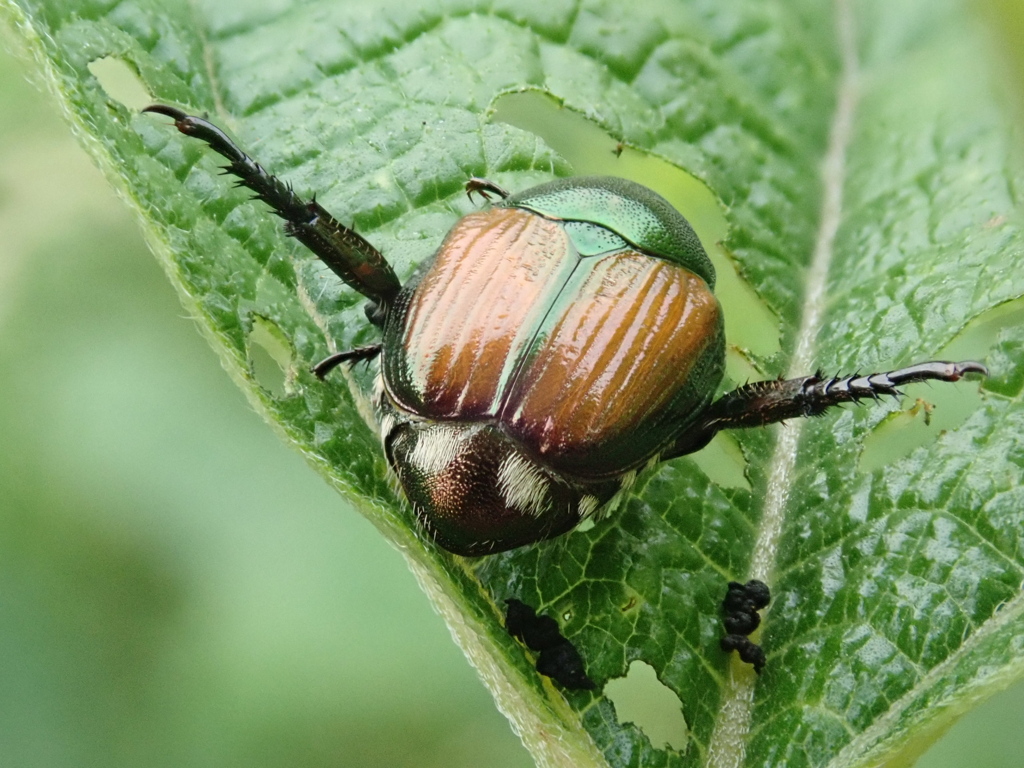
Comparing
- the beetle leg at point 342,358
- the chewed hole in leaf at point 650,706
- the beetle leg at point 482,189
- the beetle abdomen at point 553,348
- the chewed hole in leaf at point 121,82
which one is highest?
the chewed hole in leaf at point 121,82

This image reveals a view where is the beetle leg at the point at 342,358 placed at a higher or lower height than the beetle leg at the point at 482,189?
lower

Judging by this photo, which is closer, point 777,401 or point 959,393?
point 777,401

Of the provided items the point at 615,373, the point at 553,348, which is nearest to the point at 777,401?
A: the point at 615,373

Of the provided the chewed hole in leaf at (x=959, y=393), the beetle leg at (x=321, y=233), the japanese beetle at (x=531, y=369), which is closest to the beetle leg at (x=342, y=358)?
the japanese beetle at (x=531, y=369)

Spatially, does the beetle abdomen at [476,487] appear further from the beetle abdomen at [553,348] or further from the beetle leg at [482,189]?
the beetle leg at [482,189]

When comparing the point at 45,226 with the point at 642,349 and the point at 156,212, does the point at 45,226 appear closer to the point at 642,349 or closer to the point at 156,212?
the point at 156,212

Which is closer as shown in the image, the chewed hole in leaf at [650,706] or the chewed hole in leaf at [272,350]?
the chewed hole in leaf at [650,706]

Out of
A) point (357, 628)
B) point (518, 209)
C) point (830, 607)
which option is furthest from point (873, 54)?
point (357, 628)

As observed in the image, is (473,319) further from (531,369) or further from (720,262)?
(720,262)
